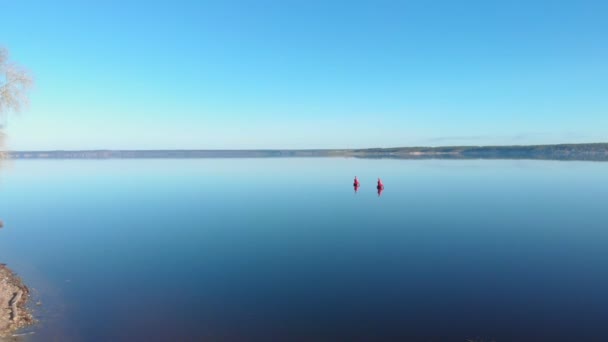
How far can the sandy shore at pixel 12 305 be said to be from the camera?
1260 centimetres

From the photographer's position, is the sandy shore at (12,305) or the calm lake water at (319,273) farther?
the calm lake water at (319,273)

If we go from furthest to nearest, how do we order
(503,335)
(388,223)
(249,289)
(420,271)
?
(388,223)
(420,271)
(249,289)
(503,335)

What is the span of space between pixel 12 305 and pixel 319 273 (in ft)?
41.1

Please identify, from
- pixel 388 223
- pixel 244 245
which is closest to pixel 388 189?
pixel 388 223

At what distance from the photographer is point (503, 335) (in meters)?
11.8

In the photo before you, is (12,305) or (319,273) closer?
(12,305)

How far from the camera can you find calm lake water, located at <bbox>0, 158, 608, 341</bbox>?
41.8 ft

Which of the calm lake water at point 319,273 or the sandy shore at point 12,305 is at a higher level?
the sandy shore at point 12,305

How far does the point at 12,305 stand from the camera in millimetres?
13906

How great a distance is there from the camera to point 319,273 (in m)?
17.9

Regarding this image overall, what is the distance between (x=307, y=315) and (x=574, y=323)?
30.2ft

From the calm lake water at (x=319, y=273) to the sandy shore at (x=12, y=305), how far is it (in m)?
0.55

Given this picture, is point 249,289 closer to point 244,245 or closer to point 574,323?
point 244,245

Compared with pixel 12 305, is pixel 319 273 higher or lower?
lower
